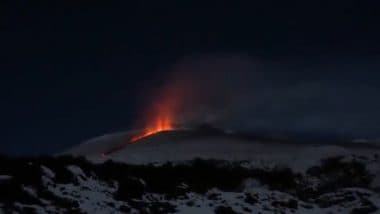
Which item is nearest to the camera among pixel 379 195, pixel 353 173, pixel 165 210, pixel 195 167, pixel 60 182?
pixel 60 182

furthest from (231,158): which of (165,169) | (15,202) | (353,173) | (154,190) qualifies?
(15,202)

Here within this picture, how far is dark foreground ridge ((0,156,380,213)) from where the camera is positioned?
873 inches

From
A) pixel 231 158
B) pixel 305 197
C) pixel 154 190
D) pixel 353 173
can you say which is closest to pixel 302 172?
pixel 353 173

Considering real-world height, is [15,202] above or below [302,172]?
below

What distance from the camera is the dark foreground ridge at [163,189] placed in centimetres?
2217

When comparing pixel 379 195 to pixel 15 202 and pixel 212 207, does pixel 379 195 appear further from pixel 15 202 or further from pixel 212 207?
pixel 15 202

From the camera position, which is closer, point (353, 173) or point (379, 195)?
point (379, 195)

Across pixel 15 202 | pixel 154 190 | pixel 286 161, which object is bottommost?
pixel 15 202

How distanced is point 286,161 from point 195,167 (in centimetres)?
1319

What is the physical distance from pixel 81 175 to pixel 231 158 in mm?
33244

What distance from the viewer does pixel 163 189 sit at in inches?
1212

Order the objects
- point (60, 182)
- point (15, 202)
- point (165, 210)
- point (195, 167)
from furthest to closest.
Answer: point (195, 167) < point (165, 210) < point (60, 182) < point (15, 202)

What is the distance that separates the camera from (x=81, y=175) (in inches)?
1066

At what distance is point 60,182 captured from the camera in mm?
24750
